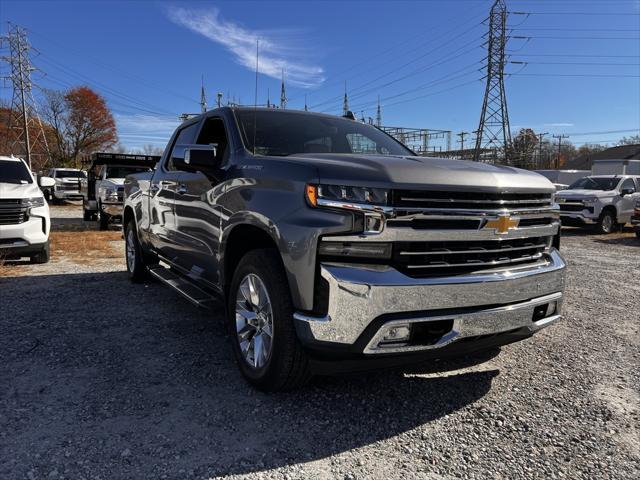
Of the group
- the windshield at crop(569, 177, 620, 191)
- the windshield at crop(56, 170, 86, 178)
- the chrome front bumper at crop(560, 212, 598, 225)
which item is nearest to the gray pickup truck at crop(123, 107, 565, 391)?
the chrome front bumper at crop(560, 212, 598, 225)

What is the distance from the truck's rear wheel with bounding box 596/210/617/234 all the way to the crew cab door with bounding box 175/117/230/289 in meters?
14.4

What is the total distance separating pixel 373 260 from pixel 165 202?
307cm

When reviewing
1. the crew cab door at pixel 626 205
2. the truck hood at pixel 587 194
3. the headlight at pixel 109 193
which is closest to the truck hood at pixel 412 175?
the headlight at pixel 109 193

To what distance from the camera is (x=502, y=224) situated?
2.83m

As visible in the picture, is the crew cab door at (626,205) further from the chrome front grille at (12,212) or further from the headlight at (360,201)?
the chrome front grille at (12,212)

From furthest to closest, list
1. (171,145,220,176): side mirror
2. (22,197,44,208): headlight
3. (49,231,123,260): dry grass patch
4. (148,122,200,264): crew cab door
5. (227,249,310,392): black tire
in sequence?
(49,231,123,260): dry grass patch, (22,197,44,208): headlight, (148,122,200,264): crew cab door, (171,145,220,176): side mirror, (227,249,310,392): black tire

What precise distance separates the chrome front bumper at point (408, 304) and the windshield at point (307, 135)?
4.91ft

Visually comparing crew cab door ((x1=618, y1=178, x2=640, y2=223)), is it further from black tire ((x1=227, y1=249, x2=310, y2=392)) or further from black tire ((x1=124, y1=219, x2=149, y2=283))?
black tire ((x1=227, y1=249, x2=310, y2=392))

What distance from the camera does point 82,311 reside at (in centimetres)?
507

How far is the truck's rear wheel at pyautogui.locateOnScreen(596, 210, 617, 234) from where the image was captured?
49.4 feet

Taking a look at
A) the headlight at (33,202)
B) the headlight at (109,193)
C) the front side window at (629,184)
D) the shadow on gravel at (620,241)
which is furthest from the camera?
the front side window at (629,184)

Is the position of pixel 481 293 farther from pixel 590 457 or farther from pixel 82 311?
pixel 82 311

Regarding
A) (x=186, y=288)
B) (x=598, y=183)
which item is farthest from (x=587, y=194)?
(x=186, y=288)

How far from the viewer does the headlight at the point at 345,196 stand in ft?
8.41
